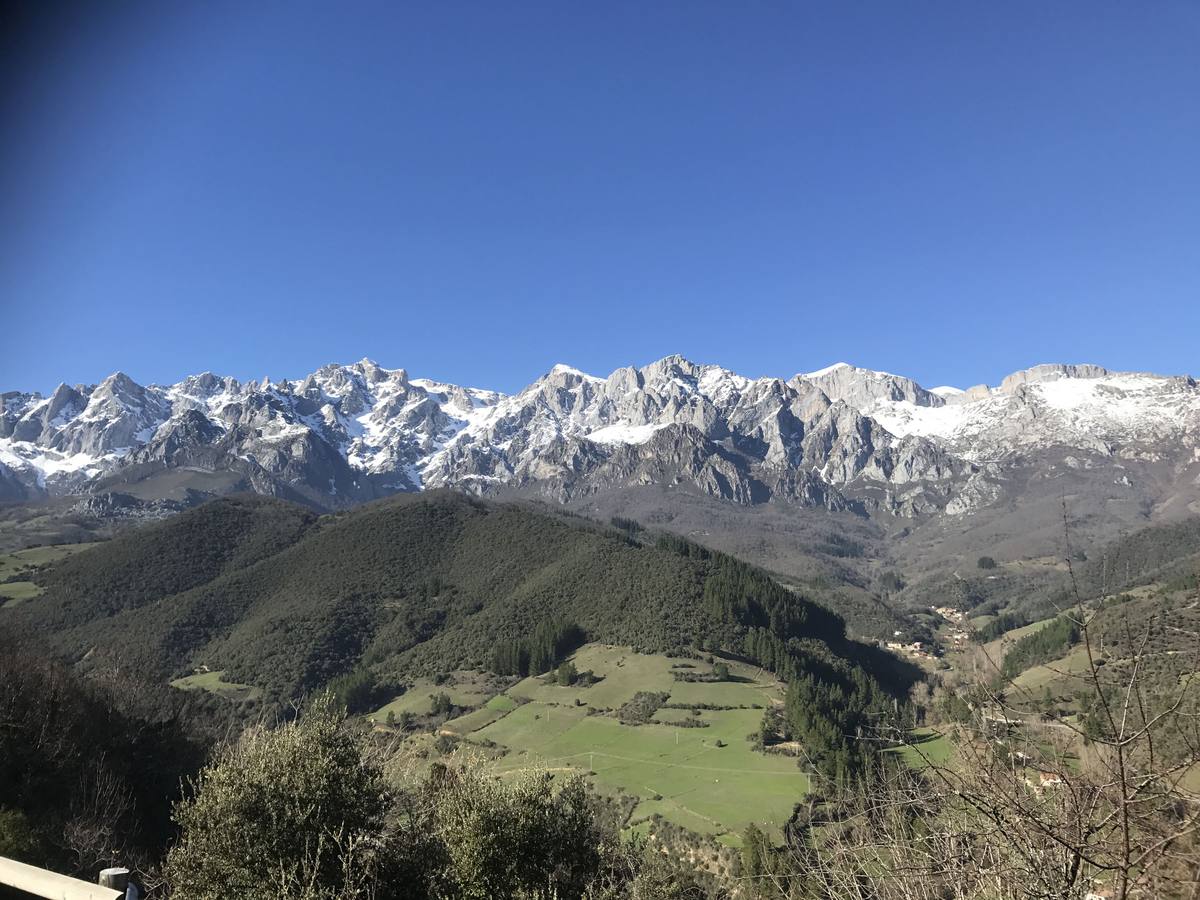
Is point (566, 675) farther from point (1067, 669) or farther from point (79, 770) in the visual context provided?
point (1067, 669)

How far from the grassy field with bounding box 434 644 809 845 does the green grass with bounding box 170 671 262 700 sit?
114 ft

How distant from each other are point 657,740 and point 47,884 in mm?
102720

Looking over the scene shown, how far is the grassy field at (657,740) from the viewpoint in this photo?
79438mm

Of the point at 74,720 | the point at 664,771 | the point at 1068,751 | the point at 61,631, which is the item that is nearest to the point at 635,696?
the point at 664,771

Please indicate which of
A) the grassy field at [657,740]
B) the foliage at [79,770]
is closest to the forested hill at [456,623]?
the grassy field at [657,740]

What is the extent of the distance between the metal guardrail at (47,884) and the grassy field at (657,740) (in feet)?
165

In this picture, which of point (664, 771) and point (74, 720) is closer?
point (74, 720)

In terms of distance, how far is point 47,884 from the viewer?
9461mm

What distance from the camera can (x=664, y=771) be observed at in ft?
296

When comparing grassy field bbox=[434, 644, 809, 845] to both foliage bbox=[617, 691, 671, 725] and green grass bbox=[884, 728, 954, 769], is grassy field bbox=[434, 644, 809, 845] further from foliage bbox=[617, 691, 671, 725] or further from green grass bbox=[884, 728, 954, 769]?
green grass bbox=[884, 728, 954, 769]

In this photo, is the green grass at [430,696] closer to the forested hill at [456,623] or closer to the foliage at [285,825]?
the forested hill at [456,623]

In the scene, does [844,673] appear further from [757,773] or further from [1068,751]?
[1068,751]

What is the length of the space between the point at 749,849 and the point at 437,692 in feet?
298

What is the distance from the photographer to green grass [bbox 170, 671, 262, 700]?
139 meters
